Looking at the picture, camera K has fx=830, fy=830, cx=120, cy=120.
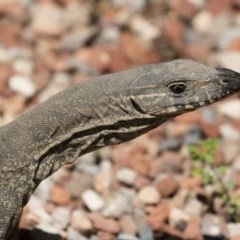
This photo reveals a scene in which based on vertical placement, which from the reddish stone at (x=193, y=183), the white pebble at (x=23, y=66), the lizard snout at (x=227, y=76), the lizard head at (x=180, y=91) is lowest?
the lizard head at (x=180, y=91)

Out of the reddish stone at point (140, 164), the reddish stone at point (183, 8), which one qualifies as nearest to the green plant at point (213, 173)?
the reddish stone at point (140, 164)

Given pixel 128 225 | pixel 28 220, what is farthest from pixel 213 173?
pixel 28 220

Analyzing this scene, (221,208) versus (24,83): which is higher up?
(24,83)

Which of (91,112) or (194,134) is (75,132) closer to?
(91,112)

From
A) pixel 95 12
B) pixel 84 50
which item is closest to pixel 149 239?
pixel 84 50

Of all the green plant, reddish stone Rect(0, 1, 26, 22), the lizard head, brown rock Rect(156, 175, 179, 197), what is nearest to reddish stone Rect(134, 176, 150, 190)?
brown rock Rect(156, 175, 179, 197)

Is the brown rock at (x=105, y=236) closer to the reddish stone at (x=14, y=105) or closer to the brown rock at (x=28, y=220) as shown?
the brown rock at (x=28, y=220)

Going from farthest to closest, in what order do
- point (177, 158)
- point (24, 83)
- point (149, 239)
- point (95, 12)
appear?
1. point (95, 12)
2. point (24, 83)
3. point (177, 158)
4. point (149, 239)
